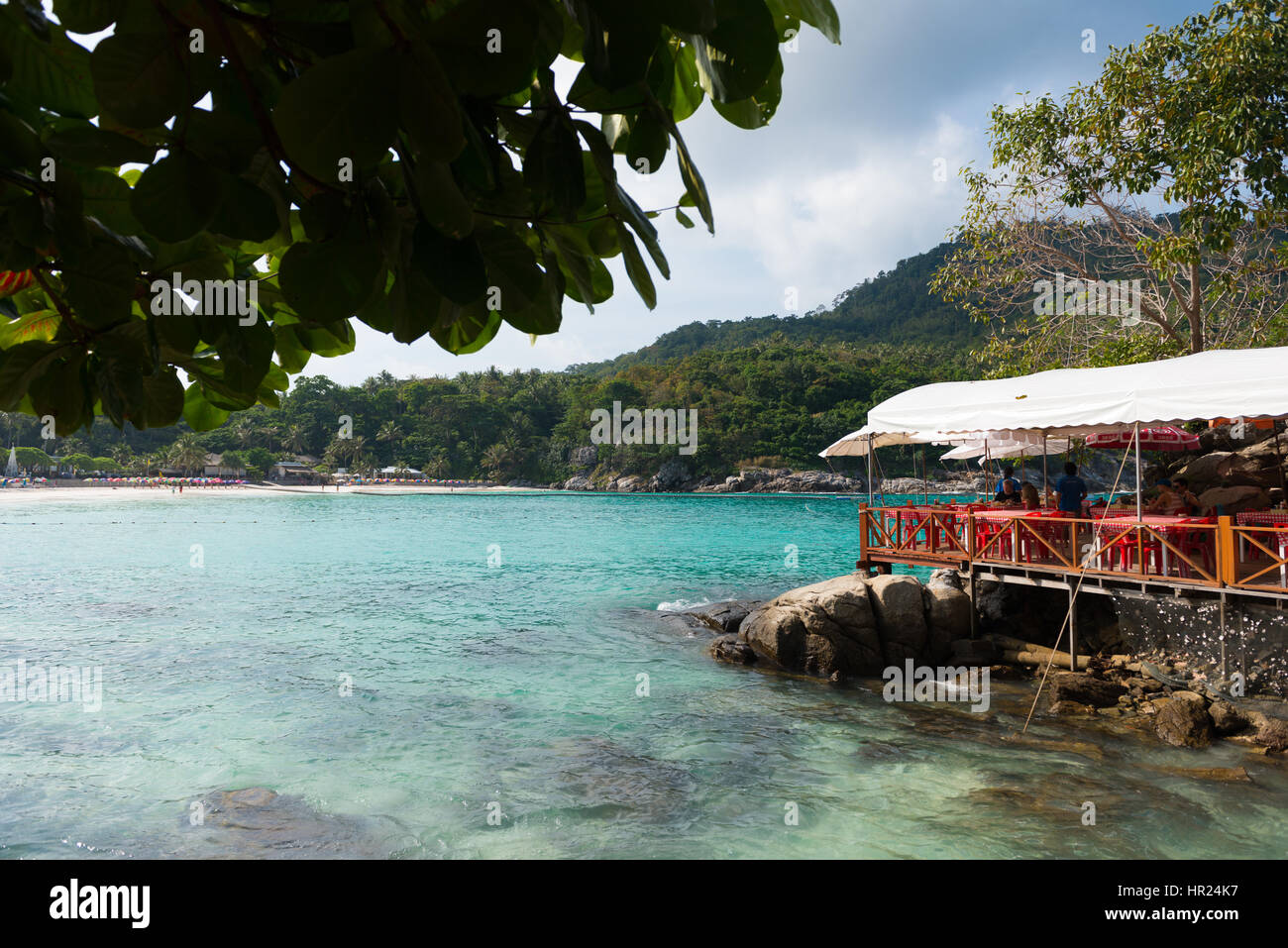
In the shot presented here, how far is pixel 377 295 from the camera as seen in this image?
32.0 inches

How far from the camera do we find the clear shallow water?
7.06m

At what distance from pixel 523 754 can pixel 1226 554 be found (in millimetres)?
9034

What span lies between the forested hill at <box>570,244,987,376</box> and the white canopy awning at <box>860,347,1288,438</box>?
9822cm

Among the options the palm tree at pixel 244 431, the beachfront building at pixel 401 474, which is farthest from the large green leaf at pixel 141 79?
the beachfront building at pixel 401 474

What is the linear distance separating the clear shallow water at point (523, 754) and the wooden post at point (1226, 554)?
2136 mm

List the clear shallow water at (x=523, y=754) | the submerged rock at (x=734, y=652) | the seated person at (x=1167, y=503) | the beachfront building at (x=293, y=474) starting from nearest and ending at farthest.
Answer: the clear shallow water at (x=523, y=754) < the seated person at (x=1167, y=503) < the submerged rock at (x=734, y=652) < the beachfront building at (x=293, y=474)

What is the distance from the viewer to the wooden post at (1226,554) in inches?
359

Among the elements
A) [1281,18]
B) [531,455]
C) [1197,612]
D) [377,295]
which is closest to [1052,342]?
[1281,18]

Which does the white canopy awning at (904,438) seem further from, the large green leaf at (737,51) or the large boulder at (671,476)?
the large boulder at (671,476)

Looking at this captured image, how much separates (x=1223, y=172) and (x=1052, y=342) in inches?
215

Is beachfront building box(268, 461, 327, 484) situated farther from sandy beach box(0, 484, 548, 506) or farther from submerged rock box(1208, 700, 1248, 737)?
submerged rock box(1208, 700, 1248, 737)

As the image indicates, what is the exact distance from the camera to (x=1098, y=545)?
10.7 m

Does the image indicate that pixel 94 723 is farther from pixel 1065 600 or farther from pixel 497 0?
pixel 1065 600

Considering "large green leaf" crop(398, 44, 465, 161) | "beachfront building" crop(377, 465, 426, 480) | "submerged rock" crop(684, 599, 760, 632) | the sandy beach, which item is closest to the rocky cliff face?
"submerged rock" crop(684, 599, 760, 632)
